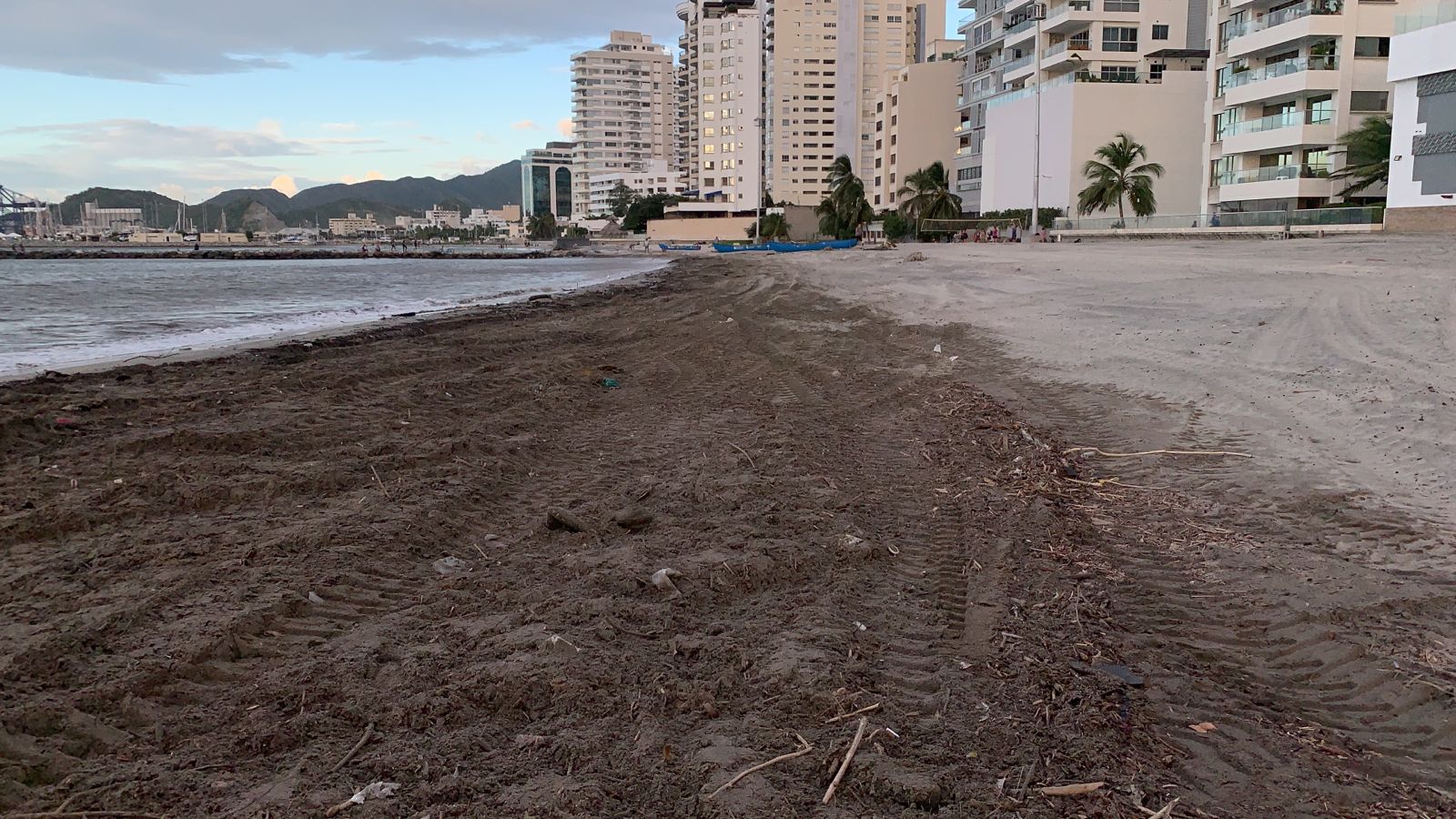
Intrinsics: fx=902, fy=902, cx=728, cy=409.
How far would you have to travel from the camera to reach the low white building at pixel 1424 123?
33188mm

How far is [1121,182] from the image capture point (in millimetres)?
51594

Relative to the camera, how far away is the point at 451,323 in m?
18.1

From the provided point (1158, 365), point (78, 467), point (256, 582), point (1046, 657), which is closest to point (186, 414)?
point (78, 467)

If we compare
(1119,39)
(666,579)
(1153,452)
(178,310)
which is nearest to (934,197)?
(1119,39)

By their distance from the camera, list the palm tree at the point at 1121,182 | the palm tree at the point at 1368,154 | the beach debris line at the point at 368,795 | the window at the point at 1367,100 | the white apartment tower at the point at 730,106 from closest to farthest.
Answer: the beach debris line at the point at 368,795 < the palm tree at the point at 1368,154 < the window at the point at 1367,100 < the palm tree at the point at 1121,182 < the white apartment tower at the point at 730,106

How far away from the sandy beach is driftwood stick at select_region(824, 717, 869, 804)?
0.02 meters

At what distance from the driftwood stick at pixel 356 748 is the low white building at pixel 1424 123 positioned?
4099 centimetres

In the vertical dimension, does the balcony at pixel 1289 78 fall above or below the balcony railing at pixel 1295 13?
below

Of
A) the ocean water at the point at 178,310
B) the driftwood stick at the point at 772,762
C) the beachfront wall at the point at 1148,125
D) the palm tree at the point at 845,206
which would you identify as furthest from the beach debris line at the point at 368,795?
the palm tree at the point at 845,206

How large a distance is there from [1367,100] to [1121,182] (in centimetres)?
1239

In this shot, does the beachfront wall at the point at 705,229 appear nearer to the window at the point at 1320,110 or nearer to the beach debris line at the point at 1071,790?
the window at the point at 1320,110

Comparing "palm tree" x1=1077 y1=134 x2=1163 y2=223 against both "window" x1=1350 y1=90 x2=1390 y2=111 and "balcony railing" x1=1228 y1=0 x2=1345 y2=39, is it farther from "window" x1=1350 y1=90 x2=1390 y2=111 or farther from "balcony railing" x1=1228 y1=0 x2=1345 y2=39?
"window" x1=1350 y1=90 x2=1390 y2=111

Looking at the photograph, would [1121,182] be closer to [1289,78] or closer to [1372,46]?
[1289,78]

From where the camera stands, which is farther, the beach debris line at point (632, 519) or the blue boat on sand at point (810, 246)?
the blue boat on sand at point (810, 246)
